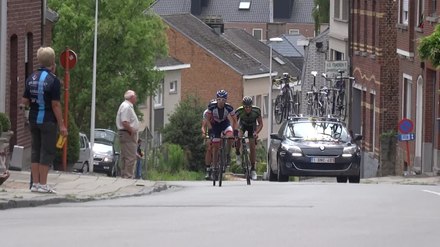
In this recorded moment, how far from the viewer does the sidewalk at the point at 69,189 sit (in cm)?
1672

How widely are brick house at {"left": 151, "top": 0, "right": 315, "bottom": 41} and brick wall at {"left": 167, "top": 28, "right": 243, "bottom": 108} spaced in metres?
37.3

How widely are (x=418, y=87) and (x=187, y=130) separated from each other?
2218 cm

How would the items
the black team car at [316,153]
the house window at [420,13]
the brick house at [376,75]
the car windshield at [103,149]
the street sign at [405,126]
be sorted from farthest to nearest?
the brick house at [376,75] < the car windshield at [103,149] < the house window at [420,13] < the street sign at [405,126] < the black team car at [316,153]

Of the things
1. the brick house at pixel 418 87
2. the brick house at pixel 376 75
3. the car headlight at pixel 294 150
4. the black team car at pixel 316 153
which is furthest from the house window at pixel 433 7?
the car headlight at pixel 294 150

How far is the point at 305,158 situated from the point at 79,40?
33.6 metres

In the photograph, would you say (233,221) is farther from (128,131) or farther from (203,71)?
(203,71)

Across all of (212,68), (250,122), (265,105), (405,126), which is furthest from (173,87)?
(250,122)

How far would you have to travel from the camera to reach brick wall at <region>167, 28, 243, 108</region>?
3265 inches

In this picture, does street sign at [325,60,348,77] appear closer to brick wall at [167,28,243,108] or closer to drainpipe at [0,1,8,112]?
brick wall at [167,28,243,108]

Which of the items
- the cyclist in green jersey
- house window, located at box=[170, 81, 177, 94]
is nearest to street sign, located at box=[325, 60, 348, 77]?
house window, located at box=[170, 81, 177, 94]

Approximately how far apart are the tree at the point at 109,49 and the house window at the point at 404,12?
46.5 feet

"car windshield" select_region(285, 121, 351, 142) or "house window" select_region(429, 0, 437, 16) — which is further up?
"house window" select_region(429, 0, 437, 16)

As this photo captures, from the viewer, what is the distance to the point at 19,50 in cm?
3195

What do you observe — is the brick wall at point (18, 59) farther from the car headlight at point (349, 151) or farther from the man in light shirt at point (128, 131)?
the car headlight at point (349, 151)
